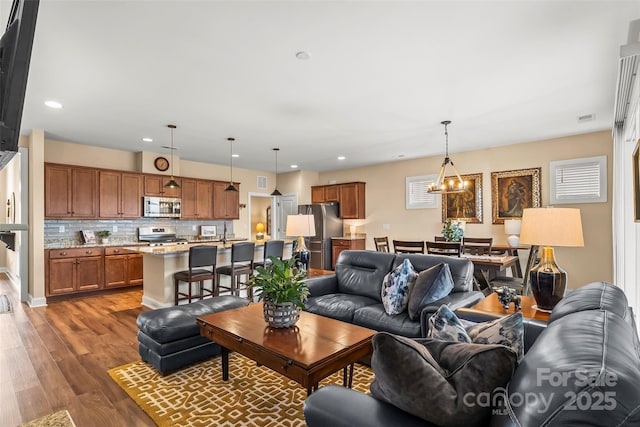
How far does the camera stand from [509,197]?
5824mm

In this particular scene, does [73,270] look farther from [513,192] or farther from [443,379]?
[513,192]

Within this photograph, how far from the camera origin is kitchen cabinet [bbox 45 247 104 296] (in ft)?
16.7

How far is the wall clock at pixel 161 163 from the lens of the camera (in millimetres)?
6640

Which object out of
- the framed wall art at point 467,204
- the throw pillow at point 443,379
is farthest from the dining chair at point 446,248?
the throw pillow at point 443,379

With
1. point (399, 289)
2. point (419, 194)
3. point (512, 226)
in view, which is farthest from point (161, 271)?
point (512, 226)

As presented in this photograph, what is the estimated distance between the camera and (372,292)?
11.4 ft

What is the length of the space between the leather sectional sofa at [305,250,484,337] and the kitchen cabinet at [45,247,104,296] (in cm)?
417

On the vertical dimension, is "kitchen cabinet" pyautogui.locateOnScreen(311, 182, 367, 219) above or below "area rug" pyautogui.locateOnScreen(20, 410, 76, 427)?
above

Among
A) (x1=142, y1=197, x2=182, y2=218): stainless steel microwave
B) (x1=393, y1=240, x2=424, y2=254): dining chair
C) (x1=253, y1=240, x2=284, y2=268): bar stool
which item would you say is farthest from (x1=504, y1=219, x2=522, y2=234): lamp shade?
(x1=142, y1=197, x2=182, y2=218): stainless steel microwave

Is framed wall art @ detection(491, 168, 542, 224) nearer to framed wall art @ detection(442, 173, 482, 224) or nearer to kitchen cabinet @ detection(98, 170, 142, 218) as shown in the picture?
framed wall art @ detection(442, 173, 482, 224)

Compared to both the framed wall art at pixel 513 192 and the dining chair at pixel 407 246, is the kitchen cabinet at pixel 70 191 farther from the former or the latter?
the framed wall art at pixel 513 192

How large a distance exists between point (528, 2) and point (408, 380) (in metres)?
2.43

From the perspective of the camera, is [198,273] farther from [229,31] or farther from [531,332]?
[531,332]

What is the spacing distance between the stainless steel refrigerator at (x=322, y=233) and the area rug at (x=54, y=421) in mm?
6035
